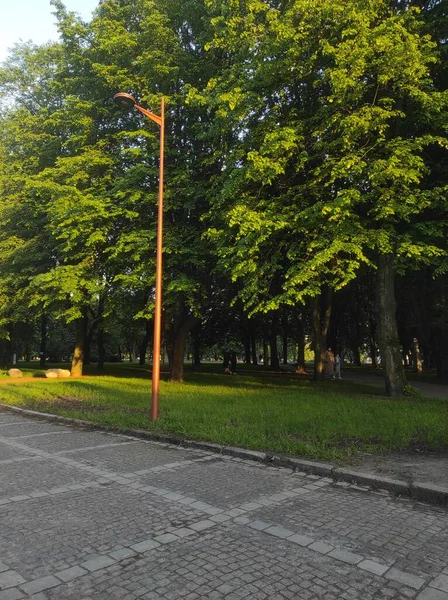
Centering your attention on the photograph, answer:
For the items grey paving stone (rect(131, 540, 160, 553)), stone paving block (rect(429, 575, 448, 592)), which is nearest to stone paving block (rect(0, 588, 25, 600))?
grey paving stone (rect(131, 540, 160, 553))

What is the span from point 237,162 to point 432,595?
14.1m

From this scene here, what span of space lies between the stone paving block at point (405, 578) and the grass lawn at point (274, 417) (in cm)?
338

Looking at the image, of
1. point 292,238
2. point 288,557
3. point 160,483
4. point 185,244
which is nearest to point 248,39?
point 292,238

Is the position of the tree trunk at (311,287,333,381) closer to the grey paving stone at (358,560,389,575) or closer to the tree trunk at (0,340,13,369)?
the grey paving stone at (358,560,389,575)

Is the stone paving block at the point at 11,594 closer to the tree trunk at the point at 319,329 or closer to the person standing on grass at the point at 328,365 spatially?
the tree trunk at the point at 319,329

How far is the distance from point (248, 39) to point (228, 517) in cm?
1371

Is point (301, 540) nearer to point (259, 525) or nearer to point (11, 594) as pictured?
point (259, 525)

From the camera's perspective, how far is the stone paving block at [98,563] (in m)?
3.97

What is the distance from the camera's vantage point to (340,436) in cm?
880

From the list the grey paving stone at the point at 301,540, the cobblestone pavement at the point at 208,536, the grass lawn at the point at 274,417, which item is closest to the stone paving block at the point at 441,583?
the cobblestone pavement at the point at 208,536

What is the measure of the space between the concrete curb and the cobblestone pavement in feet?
0.59

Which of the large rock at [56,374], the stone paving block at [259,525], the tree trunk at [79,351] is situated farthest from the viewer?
the tree trunk at [79,351]

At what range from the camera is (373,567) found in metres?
3.97

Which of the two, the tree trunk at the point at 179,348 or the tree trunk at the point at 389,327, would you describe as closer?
the tree trunk at the point at 389,327
